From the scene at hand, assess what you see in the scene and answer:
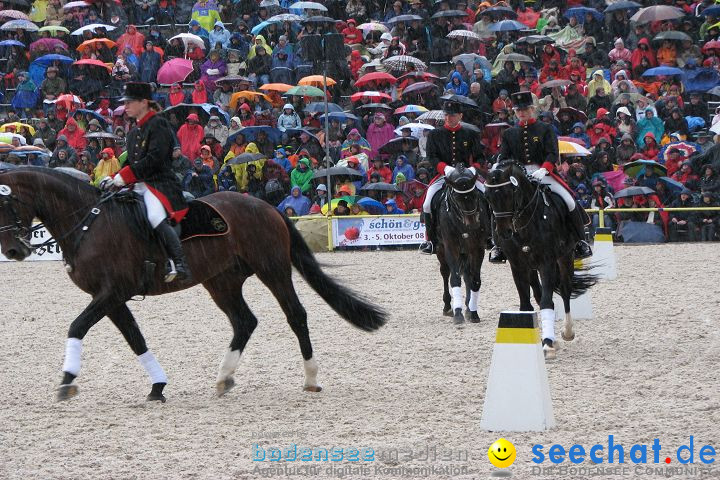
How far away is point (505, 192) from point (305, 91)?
15867mm

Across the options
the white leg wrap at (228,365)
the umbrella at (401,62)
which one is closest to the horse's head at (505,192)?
the white leg wrap at (228,365)

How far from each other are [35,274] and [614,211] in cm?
1079

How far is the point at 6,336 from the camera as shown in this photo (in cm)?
1384

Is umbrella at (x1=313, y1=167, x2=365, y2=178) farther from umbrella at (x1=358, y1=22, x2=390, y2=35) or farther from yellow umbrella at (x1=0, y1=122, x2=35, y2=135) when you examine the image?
yellow umbrella at (x1=0, y1=122, x2=35, y2=135)

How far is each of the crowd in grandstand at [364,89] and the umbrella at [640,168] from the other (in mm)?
27

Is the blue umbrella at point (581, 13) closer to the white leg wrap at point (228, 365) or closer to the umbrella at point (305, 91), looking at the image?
the umbrella at point (305, 91)

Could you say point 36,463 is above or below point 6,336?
above

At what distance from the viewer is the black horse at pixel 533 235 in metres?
11.2

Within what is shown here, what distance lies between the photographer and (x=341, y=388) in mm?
10055

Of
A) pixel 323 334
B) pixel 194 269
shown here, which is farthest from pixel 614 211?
pixel 194 269

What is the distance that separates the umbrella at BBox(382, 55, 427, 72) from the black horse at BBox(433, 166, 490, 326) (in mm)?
13193

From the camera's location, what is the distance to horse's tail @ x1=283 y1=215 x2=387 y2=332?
10.3 metres

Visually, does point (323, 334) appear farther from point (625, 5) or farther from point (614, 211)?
point (625, 5)

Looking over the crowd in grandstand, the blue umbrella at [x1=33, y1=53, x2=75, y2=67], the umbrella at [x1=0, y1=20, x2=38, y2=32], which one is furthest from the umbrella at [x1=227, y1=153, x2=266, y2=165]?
the umbrella at [x1=0, y1=20, x2=38, y2=32]
